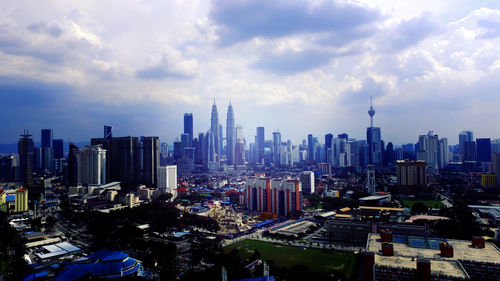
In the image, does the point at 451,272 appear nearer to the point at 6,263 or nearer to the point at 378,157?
the point at 6,263

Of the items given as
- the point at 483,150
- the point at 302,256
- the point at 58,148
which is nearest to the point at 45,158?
the point at 58,148

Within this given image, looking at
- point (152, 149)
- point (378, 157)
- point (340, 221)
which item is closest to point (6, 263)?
point (340, 221)

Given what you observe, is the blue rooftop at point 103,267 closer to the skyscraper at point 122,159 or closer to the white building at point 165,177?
the white building at point 165,177

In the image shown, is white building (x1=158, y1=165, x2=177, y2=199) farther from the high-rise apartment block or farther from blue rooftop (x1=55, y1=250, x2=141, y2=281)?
blue rooftop (x1=55, y1=250, x2=141, y2=281)

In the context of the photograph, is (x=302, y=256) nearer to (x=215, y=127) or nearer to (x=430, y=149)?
(x=430, y=149)

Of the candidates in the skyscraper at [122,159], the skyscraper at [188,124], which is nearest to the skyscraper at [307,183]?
the skyscraper at [122,159]

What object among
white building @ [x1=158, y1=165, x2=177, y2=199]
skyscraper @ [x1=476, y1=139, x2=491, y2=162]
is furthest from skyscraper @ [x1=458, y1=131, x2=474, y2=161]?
white building @ [x1=158, y1=165, x2=177, y2=199]

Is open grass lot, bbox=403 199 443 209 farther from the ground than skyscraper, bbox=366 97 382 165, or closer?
closer
